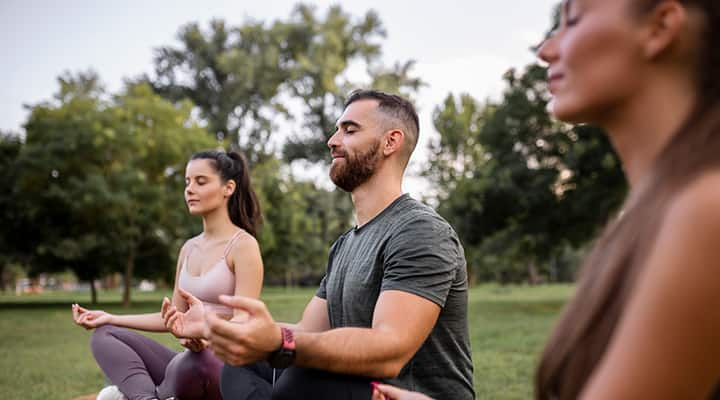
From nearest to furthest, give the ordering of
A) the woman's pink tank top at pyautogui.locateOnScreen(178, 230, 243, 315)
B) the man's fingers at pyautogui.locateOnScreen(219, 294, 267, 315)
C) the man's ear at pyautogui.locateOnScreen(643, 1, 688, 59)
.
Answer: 1. the man's ear at pyautogui.locateOnScreen(643, 1, 688, 59)
2. the man's fingers at pyautogui.locateOnScreen(219, 294, 267, 315)
3. the woman's pink tank top at pyautogui.locateOnScreen(178, 230, 243, 315)

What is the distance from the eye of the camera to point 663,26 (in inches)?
39.9

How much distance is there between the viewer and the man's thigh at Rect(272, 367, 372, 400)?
2324mm

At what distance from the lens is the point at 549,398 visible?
113 cm

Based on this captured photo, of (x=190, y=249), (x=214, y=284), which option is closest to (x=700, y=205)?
(x=214, y=284)

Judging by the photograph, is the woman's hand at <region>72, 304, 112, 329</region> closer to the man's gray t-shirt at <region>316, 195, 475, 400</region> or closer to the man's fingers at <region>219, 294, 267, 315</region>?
the man's gray t-shirt at <region>316, 195, 475, 400</region>

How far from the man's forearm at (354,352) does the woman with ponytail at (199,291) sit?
1380 millimetres

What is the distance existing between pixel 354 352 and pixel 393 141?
1272 mm

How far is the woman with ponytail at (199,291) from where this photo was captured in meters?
3.72

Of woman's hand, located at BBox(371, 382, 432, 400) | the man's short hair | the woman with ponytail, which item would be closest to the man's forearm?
woman's hand, located at BBox(371, 382, 432, 400)

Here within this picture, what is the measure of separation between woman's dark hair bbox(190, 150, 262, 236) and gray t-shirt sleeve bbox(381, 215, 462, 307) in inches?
93.7

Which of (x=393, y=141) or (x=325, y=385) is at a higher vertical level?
(x=393, y=141)

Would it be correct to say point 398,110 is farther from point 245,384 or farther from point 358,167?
point 245,384

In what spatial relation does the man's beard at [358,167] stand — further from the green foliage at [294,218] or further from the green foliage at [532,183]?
the green foliage at [294,218]

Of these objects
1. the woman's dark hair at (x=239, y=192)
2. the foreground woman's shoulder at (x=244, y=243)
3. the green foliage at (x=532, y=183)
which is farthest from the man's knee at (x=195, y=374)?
the green foliage at (x=532, y=183)
